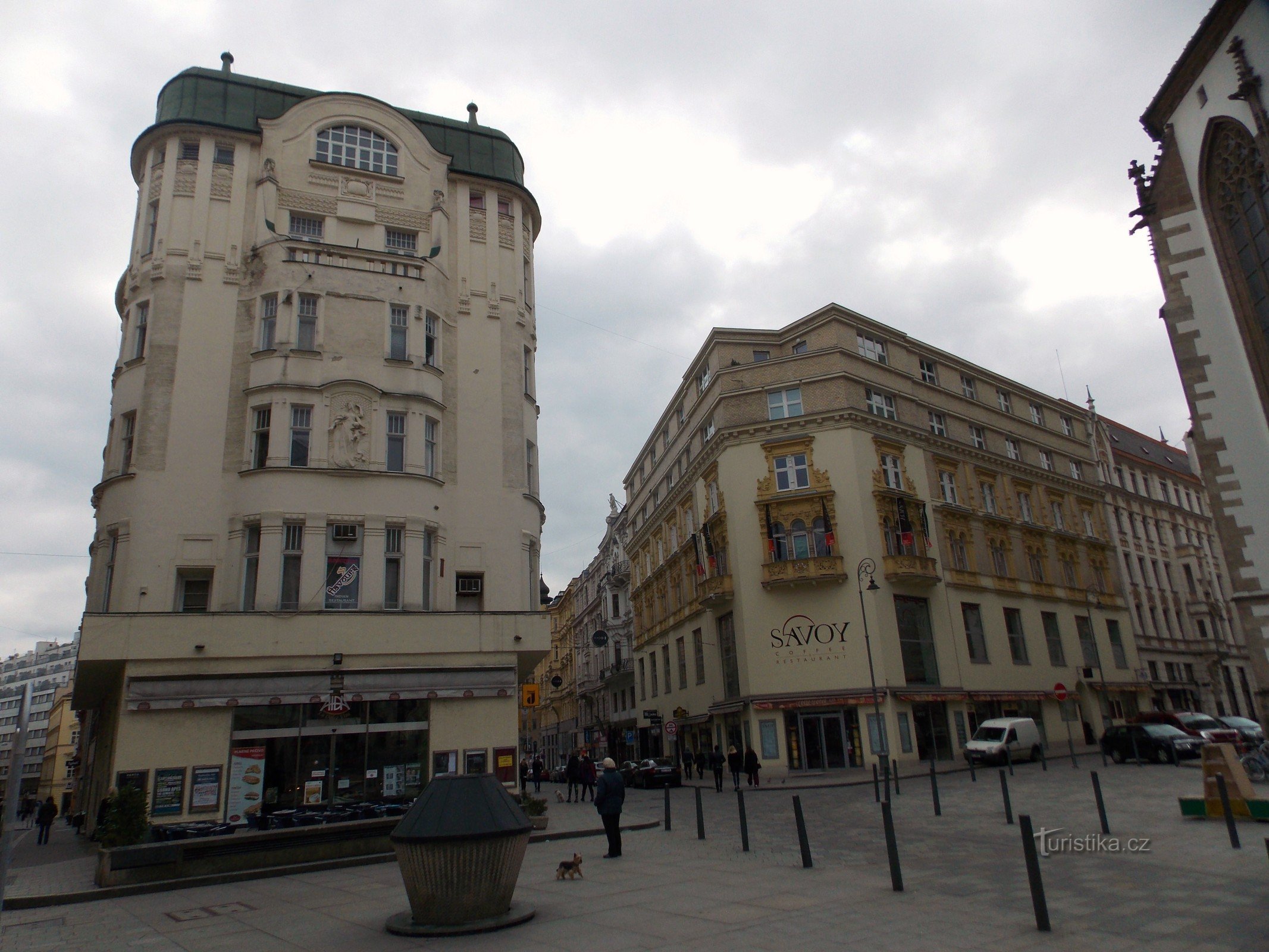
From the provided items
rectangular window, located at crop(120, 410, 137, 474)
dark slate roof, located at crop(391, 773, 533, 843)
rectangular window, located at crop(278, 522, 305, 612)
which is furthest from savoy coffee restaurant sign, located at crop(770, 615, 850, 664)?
dark slate roof, located at crop(391, 773, 533, 843)

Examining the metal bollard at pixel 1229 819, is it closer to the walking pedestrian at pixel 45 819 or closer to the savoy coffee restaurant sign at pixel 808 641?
the savoy coffee restaurant sign at pixel 808 641

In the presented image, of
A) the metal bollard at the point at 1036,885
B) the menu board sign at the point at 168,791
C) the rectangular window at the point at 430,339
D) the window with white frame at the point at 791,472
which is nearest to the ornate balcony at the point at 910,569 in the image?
the window with white frame at the point at 791,472

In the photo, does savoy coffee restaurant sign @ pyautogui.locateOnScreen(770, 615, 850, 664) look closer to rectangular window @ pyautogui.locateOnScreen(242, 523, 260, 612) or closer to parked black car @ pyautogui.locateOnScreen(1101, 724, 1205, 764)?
parked black car @ pyautogui.locateOnScreen(1101, 724, 1205, 764)

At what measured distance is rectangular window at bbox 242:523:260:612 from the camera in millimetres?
22422

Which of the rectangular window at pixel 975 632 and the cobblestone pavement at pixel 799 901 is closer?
the cobblestone pavement at pixel 799 901

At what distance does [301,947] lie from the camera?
8.68 metres

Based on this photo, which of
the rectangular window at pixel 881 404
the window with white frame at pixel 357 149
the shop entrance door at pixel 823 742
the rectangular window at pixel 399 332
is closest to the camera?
the rectangular window at pixel 399 332

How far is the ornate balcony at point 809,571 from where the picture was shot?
37.1 meters

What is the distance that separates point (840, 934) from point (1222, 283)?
2135 cm

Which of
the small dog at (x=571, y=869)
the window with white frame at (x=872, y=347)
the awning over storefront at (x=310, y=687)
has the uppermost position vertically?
the window with white frame at (x=872, y=347)

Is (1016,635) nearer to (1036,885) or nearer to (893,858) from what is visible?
(893,858)

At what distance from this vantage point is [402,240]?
91.2ft

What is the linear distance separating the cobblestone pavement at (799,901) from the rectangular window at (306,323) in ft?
51.2

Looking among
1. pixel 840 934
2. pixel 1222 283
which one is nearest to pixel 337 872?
pixel 840 934
